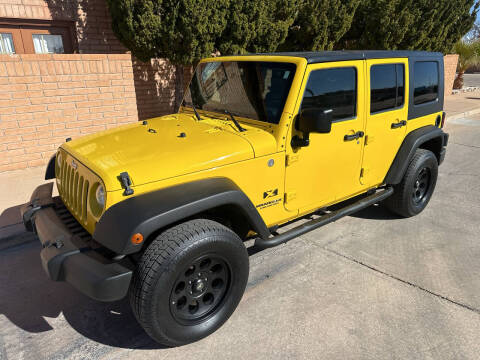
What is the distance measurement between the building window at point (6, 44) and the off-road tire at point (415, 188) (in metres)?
6.89

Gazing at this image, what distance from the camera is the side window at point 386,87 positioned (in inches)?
138

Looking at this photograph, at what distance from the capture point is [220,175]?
8.65ft

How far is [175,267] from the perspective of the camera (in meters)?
2.25

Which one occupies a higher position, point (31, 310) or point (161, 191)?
point (161, 191)

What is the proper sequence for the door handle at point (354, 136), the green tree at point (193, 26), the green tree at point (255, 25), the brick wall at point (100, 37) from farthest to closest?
1. the green tree at point (255, 25)
2. the brick wall at point (100, 37)
3. the green tree at point (193, 26)
4. the door handle at point (354, 136)

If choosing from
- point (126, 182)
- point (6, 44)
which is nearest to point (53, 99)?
point (6, 44)

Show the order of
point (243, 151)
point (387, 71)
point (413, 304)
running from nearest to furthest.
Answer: point (243, 151) < point (413, 304) < point (387, 71)

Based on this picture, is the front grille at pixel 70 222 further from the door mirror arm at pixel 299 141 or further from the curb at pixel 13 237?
the door mirror arm at pixel 299 141

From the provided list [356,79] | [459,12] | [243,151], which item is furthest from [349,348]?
[459,12]

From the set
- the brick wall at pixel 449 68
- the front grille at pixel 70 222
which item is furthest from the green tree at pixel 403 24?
the front grille at pixel 70 222

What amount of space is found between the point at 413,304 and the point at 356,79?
1.98 metres

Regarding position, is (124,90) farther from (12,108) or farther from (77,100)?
(12,108)

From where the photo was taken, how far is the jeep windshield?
297 cm

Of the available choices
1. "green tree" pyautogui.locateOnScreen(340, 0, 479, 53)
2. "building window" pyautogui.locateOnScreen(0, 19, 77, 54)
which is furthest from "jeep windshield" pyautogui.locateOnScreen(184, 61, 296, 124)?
"green tree" pyautogui.locateOnScreen(340, 0, 479, 53)
